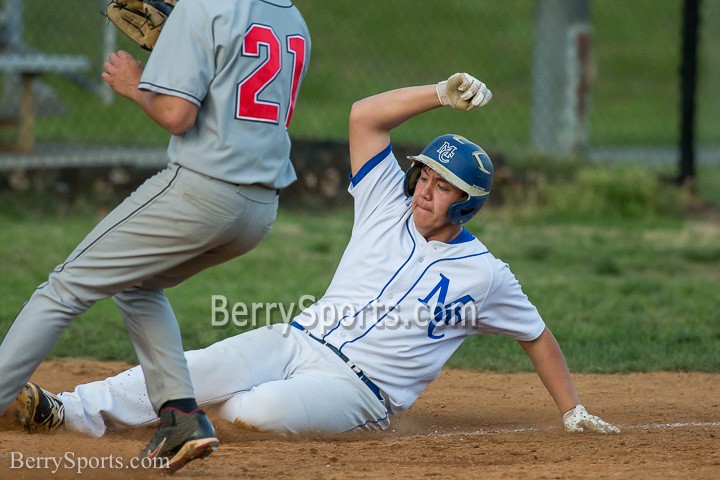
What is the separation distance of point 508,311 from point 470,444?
1.92ft

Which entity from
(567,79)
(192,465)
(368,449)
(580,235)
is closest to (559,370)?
(368,449)

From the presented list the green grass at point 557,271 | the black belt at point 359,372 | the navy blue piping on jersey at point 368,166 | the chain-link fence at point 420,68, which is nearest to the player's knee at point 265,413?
the black belt at point 359,372

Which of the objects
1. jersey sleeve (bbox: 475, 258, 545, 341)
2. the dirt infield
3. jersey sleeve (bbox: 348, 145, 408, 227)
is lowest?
the dirt infield

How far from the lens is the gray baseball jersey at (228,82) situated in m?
3.75

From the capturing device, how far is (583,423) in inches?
183

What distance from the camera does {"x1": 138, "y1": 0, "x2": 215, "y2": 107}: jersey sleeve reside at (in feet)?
12.2

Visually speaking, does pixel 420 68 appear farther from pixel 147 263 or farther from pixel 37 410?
pixel 147 263

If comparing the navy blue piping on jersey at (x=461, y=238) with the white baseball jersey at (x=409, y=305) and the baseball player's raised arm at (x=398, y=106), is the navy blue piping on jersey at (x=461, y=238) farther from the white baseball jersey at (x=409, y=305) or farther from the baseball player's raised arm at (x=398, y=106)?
the baseball player's raised arm at (x=398, y=106)

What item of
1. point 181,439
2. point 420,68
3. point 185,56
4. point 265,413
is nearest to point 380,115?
point 185,56

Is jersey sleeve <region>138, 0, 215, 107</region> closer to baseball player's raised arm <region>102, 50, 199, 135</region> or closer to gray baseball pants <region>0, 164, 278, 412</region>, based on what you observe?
baseball player's raised arm <region>102, 50, 199, 135</region>

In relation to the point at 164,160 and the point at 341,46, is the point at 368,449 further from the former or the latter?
the point at 341,46

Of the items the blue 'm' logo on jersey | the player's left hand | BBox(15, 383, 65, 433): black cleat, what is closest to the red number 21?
the player's left hand

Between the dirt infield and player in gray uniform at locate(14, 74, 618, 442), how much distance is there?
0.13 m

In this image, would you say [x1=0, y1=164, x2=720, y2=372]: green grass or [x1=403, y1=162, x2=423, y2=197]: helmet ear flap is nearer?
[x1=403, y1=162, x2=423, y2=197]: helmet ear flap
